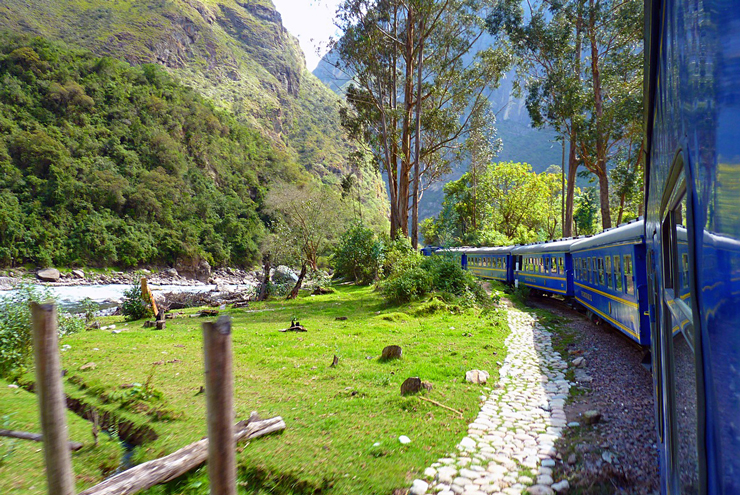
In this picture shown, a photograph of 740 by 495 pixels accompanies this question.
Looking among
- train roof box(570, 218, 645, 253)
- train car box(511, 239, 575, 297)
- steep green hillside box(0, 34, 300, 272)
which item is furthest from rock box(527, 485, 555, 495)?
steep green hillside box(0, 34, 300, 272)

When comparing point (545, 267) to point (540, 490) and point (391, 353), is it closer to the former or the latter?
point (391, 353)

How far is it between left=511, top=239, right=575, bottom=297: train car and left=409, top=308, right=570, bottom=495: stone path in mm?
7015

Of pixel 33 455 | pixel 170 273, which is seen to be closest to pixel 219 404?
pixel 33 455

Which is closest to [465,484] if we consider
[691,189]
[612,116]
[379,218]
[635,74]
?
[691,189]

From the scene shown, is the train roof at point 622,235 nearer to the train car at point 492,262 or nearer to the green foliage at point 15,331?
the green foliage at point 15,331

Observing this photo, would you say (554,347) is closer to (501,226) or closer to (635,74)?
(635,74)

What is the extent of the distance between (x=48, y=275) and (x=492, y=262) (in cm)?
3511

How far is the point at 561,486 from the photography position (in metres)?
3.72

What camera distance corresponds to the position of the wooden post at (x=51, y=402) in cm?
234

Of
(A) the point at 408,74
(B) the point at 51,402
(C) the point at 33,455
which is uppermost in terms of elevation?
(A) the point at 408,74

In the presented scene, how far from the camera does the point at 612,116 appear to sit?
780 inches

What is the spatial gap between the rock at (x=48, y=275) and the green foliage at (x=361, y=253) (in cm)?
2719

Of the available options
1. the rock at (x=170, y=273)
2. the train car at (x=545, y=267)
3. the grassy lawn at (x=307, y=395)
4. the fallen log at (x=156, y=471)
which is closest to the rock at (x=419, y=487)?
the grassy lawn at (x=307, y=395)

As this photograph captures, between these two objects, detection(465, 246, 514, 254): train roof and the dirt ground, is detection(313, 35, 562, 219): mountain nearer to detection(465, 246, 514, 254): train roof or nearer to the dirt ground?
detection(465, 246, 514, 254): train roof
